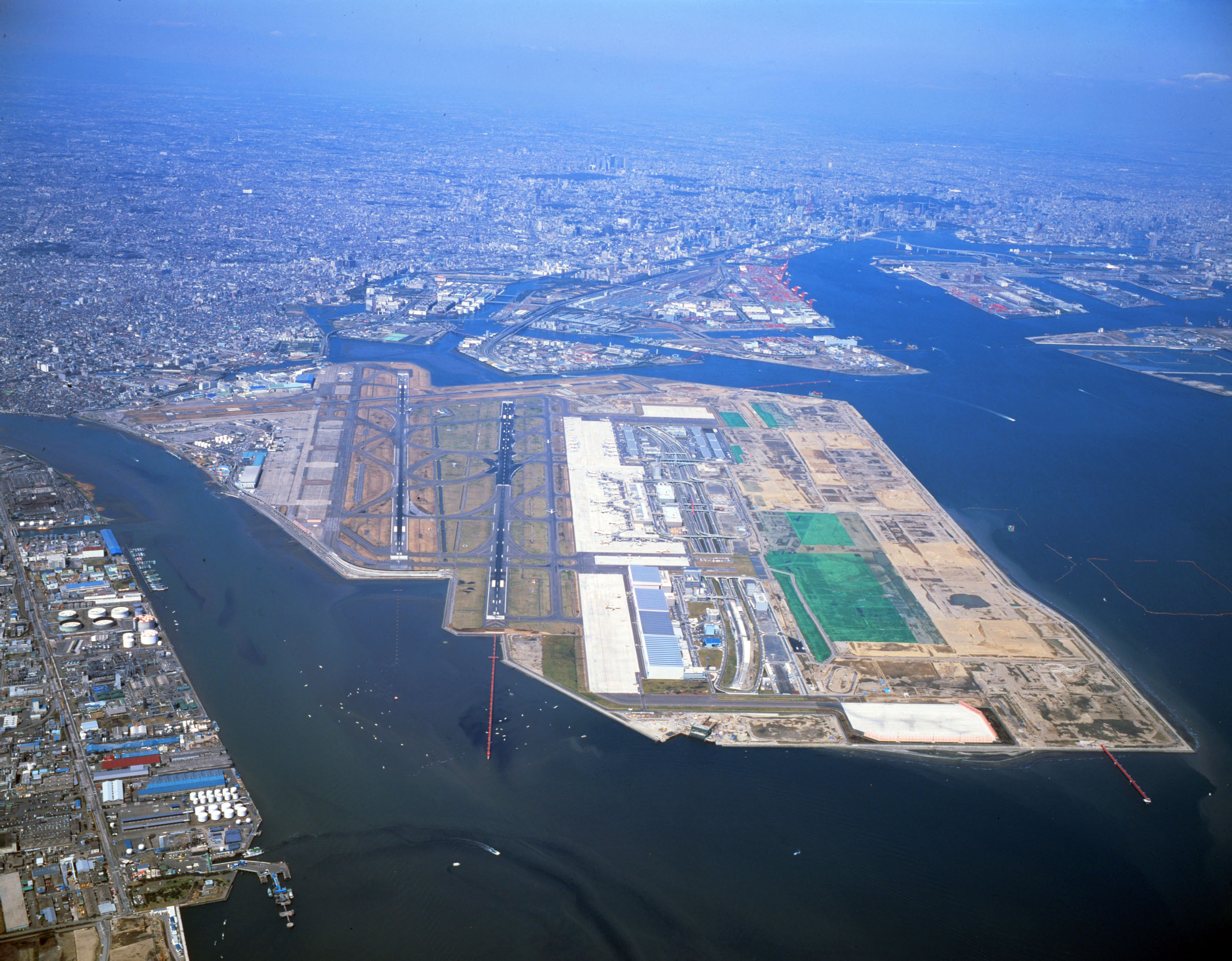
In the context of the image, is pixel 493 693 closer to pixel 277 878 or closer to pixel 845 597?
pixel 277 878

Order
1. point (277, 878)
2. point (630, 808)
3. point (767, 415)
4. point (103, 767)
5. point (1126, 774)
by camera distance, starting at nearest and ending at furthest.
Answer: point (277, 878)
point (103, 767)
point (630, 808)
point (1126, 774)
point (767, 415)

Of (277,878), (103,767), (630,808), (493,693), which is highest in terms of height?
(493,693)

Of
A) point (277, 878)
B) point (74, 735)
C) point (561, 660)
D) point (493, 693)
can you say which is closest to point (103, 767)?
point (74, 735)

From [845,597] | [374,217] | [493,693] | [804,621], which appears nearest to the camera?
[493,693]

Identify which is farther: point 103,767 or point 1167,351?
point 1167,351

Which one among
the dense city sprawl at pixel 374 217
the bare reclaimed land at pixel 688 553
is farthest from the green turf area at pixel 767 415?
the dense city sprawl at pixel 374 217

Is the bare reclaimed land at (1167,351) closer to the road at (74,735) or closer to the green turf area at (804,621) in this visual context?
the green turf area at (804,621)

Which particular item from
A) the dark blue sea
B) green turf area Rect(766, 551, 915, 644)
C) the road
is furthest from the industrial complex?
green turf area Rect(766, 551, 915, 644)

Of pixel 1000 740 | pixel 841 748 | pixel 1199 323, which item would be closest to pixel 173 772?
pixel 841 748
